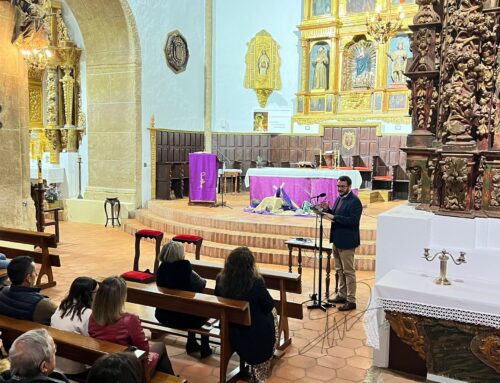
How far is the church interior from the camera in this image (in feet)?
12.1

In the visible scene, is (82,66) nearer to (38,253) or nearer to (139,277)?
(38,253)

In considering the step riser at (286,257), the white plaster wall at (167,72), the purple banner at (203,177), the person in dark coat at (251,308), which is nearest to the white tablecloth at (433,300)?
the person in dark coat at (251,308)

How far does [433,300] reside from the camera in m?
3.31

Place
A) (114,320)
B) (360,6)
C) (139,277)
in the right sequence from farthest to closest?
(360,6), (139,277), (114,320)

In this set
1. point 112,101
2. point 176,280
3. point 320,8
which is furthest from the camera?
point 320,8

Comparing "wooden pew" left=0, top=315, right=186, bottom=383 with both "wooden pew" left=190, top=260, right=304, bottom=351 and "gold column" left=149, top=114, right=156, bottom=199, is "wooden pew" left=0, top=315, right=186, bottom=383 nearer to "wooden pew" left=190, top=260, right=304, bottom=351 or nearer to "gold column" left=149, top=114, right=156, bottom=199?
"wooden pew" left=190, top=260, right=304, bottom=351

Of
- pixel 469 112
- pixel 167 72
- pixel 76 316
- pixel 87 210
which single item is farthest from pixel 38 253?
pixel 167 72

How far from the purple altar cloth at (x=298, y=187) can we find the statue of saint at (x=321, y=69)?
502 centimetres

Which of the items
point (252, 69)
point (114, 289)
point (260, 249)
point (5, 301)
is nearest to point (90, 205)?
point (260, 249)

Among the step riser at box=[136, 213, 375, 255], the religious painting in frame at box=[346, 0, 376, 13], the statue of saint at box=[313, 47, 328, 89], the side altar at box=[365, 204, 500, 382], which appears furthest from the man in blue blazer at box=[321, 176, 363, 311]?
the religious painting in frame at box=[346, 0, 376, 13]

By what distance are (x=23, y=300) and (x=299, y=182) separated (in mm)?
7503

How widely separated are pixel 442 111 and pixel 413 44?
73 centimetres

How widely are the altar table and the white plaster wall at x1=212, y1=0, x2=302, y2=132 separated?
177 inches

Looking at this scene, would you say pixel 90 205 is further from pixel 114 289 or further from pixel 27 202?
pixel 114 289
